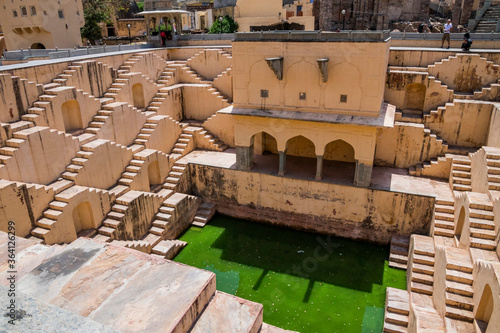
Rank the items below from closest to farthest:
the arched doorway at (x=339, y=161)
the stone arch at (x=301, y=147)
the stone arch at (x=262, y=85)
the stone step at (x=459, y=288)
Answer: the stone step at (x=459, y=288) → the stone arch at (x=262, y=85) → the arched doorway at (x=339, y=161) → the stone arch at (x=301, y=147)

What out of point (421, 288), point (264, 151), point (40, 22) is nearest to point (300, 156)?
point (264, 151)

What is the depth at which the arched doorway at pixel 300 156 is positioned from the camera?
14826mm

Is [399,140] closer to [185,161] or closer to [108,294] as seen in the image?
[185,161]

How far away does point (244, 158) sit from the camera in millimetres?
14352

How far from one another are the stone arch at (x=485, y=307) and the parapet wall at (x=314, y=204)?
476 centimetres

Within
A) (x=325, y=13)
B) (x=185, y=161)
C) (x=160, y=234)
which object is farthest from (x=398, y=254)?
(x=325, y=13)

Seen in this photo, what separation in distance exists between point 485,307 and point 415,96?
9.88m

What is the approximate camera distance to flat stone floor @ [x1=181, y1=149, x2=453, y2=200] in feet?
41.8

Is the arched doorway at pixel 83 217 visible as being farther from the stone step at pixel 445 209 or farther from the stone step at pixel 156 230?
the stone step at pixel 445 209

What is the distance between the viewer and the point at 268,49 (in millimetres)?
12602

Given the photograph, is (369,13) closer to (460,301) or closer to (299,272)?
(299,272)

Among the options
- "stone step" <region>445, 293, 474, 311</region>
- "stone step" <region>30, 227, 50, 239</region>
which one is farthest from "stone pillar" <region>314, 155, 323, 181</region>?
"stone step" <region>30, 227, 50, 239</region>

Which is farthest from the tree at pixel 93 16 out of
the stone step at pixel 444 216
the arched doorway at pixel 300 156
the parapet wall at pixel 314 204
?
the stone step at pixel 444 216

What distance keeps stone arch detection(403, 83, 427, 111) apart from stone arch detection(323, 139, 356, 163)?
3036mm
